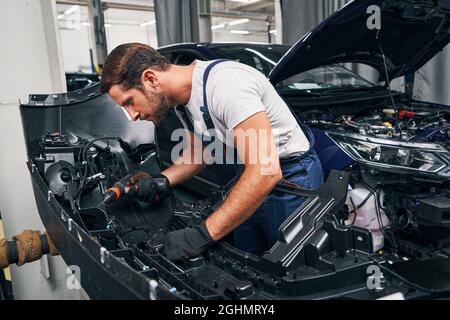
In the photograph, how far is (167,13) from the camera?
500cm

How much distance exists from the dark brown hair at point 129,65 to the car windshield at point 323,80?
114 cm

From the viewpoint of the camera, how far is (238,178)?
1.69 m

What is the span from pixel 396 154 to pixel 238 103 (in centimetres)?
79

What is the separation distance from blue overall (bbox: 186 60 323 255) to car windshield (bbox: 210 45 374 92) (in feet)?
2.49

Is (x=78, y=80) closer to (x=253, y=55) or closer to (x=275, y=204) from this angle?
(x=253, y=55)

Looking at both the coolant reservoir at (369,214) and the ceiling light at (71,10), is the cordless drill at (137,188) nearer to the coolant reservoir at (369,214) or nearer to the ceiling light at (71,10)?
the coolant reservoir at (369,214)

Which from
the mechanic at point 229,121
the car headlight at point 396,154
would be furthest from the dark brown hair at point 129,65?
the car headlight at point 396,154

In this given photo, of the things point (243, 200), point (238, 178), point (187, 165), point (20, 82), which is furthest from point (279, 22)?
point (243, 200)

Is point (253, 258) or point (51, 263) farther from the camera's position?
point (51, 263)

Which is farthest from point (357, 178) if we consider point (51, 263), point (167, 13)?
point (167, 13)

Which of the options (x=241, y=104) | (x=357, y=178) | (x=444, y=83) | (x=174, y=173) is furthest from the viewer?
(x=444, y=83)

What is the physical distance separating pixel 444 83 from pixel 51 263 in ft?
11.4

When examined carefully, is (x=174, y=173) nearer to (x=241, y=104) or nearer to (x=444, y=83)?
(x=241, y=104)

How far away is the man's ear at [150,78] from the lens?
1.50 m
